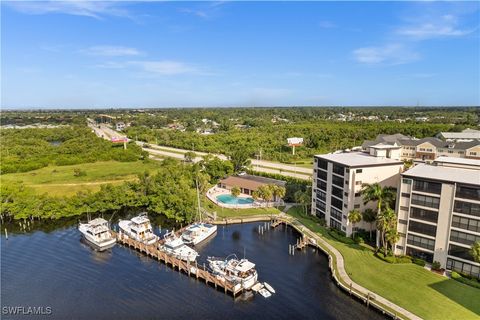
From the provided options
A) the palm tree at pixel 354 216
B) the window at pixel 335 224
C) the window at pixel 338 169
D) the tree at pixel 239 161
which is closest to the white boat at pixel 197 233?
the window at pixel 335 224

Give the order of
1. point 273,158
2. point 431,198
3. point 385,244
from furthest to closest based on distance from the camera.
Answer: point 273,158
point 385,244
point 431,198

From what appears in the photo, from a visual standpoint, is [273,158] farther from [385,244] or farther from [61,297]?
[61,297]

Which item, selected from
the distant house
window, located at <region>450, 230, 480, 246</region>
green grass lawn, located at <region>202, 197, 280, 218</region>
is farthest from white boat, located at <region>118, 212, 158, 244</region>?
window, located at <region>450, 230, 480, 246</region>

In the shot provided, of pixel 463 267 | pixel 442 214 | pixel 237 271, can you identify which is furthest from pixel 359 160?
pixel 237 271

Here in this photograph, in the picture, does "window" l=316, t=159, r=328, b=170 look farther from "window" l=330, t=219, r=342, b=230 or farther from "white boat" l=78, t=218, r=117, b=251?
"white boat" l=78, t=218, r=117, b=251

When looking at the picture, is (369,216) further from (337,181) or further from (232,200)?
(232,200)

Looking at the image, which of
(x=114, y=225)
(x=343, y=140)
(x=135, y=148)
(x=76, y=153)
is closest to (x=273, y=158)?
(x=343, y=140)
